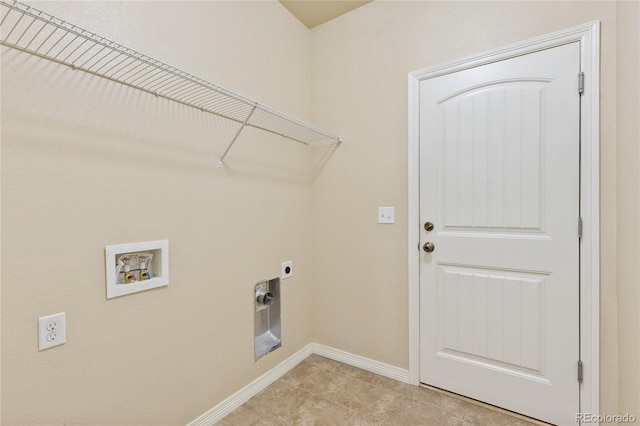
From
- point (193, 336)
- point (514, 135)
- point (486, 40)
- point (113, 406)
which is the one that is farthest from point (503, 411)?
point (486, 40)

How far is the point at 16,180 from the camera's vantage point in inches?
38.2

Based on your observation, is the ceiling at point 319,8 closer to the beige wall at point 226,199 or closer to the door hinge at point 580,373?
the beige wall at point 226,199

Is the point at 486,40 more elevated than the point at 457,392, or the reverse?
the point at 486,40

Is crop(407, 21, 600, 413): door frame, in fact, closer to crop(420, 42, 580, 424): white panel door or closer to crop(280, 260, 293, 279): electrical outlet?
crop(420, 42, 580, 424): white panel door

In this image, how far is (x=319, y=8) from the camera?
2111 mm

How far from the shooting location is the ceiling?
2.06 metres

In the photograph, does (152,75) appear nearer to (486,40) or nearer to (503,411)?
(486,40)

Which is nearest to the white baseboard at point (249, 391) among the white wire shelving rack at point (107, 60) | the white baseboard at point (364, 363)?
the white baseboard at point (364, 363)

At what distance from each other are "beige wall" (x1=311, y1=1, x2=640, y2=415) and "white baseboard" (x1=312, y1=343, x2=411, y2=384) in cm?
5

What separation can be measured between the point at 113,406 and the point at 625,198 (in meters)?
2.32

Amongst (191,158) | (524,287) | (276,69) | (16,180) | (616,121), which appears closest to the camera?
(16,180)

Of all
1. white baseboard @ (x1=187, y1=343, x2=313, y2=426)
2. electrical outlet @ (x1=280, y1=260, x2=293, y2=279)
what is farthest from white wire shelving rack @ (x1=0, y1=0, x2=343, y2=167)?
white baseboard @ (x1=187, y1=343, x2=313, y2=426)

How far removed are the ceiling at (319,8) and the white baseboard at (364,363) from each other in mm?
2485

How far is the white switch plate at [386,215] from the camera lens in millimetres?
1991
